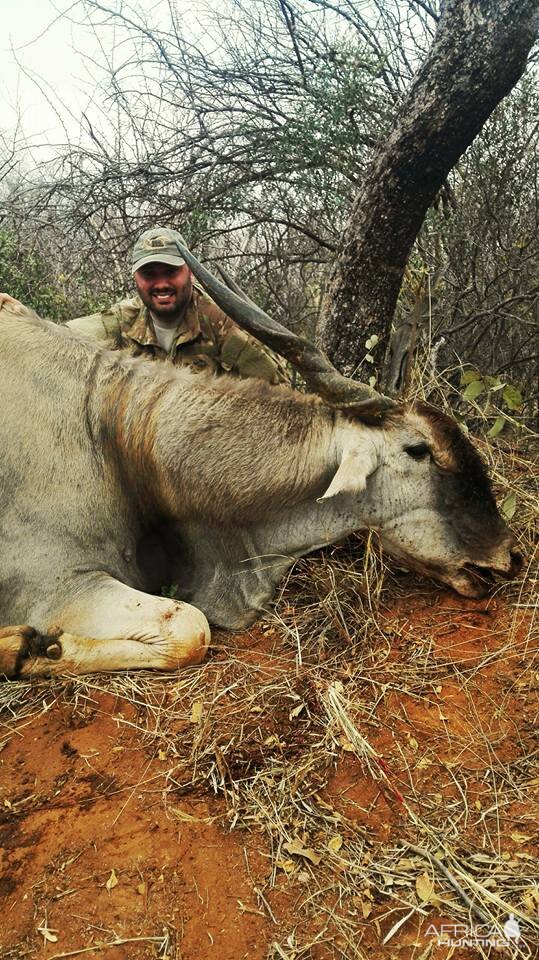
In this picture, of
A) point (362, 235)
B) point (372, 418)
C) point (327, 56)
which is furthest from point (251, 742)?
point (327, 56)

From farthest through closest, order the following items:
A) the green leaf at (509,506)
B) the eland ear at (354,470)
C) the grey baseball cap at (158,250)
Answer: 1. the grey baseball cap at (158,250)
2. the green leaf at (509,506)
3. the eland ear at (354,470)

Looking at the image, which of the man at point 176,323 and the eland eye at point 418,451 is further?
the man at point 176,323

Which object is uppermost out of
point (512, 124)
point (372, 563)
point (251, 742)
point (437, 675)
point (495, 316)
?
point (512, 124)

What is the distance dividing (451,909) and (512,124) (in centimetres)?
562

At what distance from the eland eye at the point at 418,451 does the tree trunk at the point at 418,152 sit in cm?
116

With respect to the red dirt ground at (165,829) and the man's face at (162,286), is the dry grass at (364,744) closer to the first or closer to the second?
the red dirt ground at (165,829)

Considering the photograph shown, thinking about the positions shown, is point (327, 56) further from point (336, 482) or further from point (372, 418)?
point (336, 482)

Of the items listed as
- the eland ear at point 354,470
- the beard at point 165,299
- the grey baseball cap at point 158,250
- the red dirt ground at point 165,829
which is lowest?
the red dirt ground at point 165,829

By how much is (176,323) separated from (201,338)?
177 millimetres

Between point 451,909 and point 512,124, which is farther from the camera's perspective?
point 512,124

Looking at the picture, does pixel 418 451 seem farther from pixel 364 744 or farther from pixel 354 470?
pixel 364 744

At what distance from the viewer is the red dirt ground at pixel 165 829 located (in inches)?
71.6

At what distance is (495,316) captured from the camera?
594 centimetres

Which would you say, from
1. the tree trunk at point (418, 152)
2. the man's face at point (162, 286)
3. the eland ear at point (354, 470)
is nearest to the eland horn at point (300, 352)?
the eland ear at point (354, 470)
